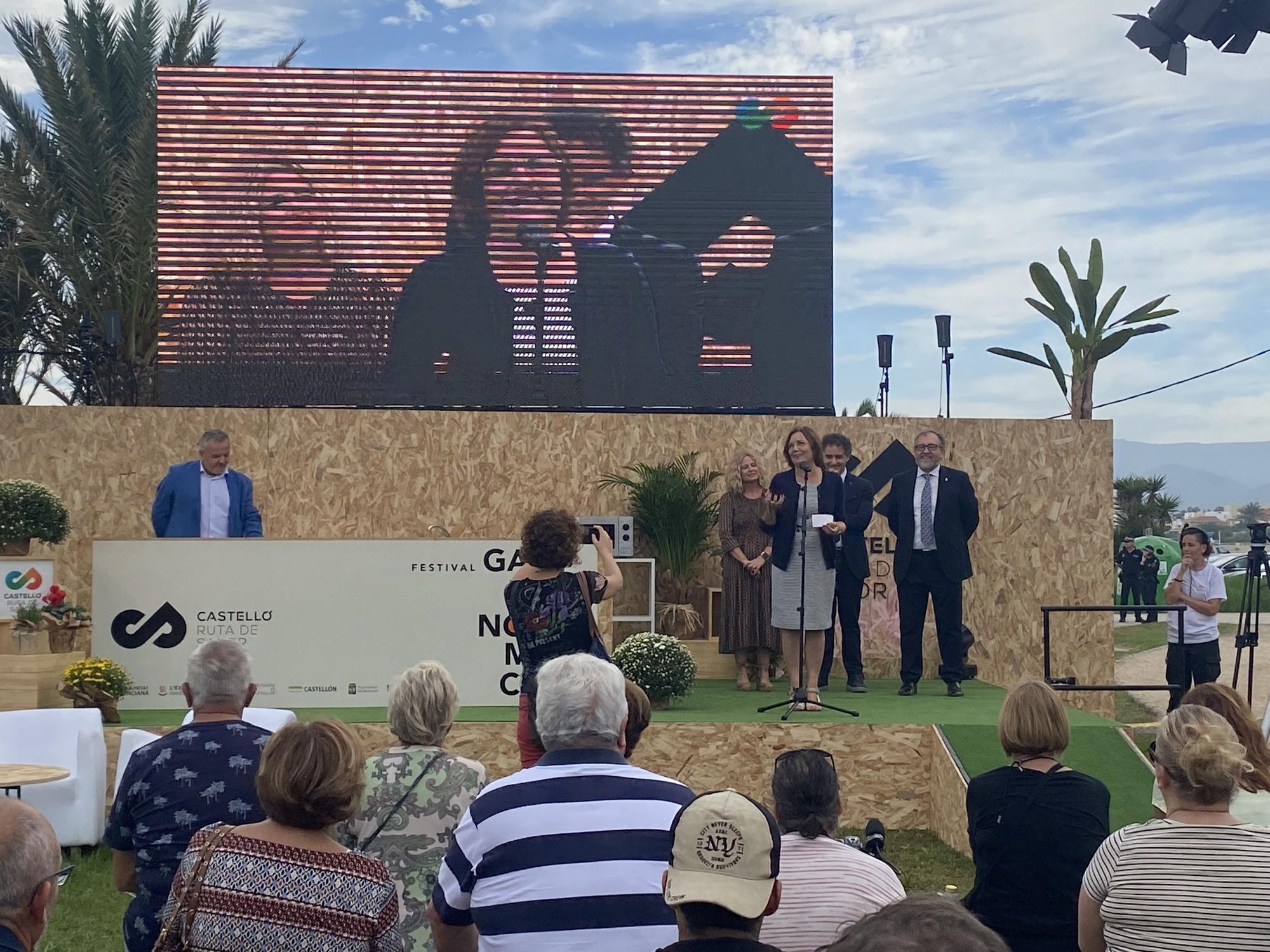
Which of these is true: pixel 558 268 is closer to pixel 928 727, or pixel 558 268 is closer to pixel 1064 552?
pixel 1064 552

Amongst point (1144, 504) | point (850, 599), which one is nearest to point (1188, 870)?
point (850, 599)

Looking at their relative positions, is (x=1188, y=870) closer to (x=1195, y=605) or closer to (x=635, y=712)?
(x=635, y=712)

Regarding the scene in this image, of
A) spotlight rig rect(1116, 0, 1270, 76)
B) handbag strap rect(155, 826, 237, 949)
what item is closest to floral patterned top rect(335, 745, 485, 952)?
handbag strap rect(155, 826, 237, 949)

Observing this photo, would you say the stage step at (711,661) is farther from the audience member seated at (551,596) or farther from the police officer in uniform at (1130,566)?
the police officer in uniform at (1130,566)

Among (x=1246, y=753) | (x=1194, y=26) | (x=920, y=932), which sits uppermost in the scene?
(x=1194, y=26)

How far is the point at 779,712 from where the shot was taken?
7434mm

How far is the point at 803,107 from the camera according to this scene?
11.6m

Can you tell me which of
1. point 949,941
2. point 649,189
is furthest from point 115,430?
point 949,941

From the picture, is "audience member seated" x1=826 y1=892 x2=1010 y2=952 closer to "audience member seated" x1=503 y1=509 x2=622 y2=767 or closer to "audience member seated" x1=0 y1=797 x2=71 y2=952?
"audience member seated" x1=0 y1=797 x2=71 y2=952

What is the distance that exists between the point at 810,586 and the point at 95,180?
1597 cm

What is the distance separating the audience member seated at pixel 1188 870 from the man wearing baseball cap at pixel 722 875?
102 cm

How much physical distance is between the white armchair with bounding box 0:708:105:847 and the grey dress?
3708mm

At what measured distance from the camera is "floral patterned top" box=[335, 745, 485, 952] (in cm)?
338

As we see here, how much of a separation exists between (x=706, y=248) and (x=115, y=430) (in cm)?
506
